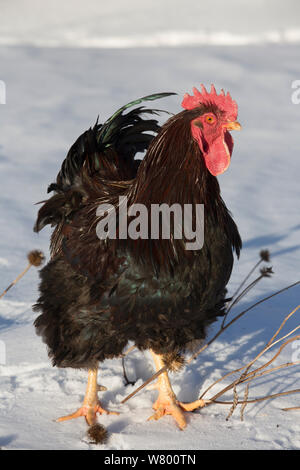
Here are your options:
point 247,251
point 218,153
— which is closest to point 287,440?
point 218,153

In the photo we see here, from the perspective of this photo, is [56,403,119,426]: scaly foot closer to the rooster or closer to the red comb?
the rooster

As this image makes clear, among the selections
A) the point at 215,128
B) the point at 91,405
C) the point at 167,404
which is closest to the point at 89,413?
the point at 91,405

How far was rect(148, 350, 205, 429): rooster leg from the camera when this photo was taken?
3420 millimetres

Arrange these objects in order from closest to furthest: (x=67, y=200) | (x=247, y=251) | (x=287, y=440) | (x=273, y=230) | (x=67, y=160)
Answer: (x=287, y=440), (x=67, y=200), (x=67, y=160), (x=247, y=251), (x=273, y=230)

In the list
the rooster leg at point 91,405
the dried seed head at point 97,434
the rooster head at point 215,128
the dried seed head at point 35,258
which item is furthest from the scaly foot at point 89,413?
the rooster head at point 215,128

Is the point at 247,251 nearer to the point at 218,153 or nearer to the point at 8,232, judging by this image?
the point at 8,232

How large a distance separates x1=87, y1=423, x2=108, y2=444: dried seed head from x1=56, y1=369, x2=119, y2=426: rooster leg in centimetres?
24

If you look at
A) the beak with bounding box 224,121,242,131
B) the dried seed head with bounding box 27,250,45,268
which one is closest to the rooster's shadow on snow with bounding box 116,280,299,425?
the dried seed head with bounding box 27,250,45,268

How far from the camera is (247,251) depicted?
5996 millimetres

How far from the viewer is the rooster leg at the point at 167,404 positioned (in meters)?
3.42

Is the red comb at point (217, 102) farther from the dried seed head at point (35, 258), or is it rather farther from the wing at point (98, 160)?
the dried seed head at point (35, 258)

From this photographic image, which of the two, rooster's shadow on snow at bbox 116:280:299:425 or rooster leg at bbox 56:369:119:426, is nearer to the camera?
rooster leg at bbox 56:369:119:426

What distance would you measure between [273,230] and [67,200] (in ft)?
11.5
